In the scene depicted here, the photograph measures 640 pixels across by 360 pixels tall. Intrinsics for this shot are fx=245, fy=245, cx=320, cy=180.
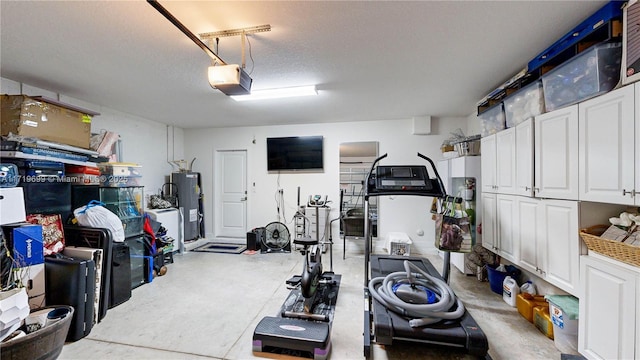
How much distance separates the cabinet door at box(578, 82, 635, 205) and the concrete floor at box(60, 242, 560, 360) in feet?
4.31

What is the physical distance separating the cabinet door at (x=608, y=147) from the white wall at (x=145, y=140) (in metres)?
5.58

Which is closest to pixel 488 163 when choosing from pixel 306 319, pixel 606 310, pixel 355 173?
pixel 606 310

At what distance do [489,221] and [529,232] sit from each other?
66 centimetres

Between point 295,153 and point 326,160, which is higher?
point 295,153

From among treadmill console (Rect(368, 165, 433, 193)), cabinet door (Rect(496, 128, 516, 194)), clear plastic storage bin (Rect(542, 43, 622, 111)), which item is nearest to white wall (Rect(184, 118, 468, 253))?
cabinet door (Rect(496, 128, 516, 194))

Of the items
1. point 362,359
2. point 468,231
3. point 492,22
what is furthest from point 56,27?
point 468,231

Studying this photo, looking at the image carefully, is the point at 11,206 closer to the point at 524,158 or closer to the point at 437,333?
the point at 437,333

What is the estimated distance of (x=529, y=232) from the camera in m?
2.33

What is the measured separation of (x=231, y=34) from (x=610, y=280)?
3.07 meters

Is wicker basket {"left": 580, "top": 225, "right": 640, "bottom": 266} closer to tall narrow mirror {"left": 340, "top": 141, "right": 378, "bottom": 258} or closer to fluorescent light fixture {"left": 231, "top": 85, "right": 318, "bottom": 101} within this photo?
fluorescent light fixture {"left": 231, "top": 85, "right": 318, "bottom": 101}

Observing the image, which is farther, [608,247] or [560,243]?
[560,243]

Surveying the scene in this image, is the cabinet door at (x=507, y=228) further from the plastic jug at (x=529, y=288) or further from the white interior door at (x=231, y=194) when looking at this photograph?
the white interior door at (x=231, y=194)

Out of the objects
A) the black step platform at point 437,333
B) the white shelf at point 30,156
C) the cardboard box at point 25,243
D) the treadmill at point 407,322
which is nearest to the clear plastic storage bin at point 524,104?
the treadmill at point 407,322

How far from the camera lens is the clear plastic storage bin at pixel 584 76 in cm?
162
